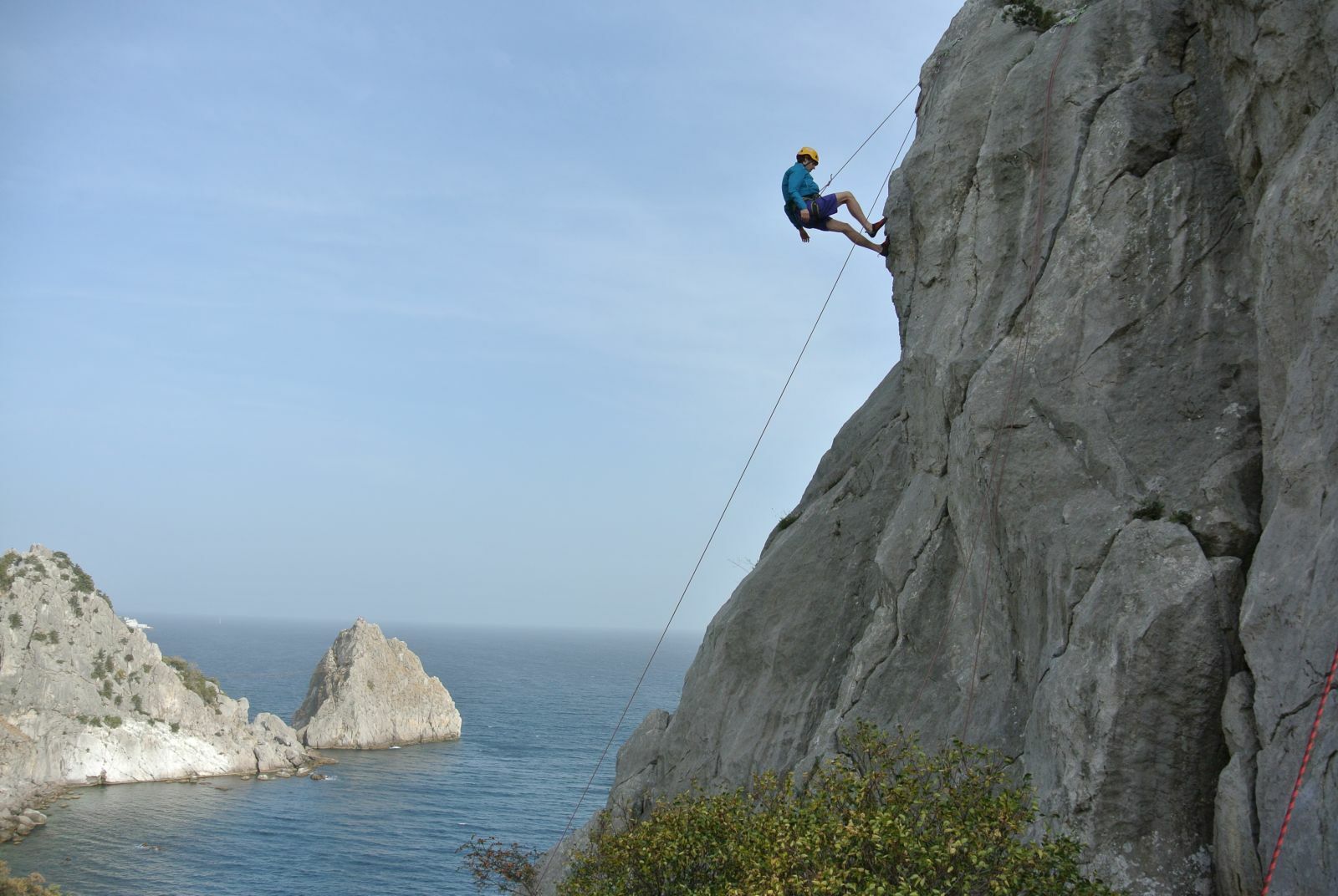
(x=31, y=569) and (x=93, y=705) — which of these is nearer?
(x=93, y=705)

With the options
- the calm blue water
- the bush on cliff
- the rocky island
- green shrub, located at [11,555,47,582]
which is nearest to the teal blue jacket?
the bush on cliff

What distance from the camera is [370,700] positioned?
11562cm

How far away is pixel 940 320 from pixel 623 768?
14.1 m

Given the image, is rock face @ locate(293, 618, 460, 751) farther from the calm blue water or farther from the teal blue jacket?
the teal blue jacket

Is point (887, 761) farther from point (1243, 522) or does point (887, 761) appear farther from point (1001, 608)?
point (1243, 522)

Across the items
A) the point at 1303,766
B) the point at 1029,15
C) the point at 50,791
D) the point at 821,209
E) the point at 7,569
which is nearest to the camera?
the point at 1303,766

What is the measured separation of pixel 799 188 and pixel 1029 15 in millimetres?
4765

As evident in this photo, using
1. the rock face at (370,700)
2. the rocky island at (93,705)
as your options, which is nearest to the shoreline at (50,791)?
the rocky island at (93,705)

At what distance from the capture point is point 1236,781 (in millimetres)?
9984

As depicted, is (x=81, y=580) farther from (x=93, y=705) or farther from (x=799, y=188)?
(x=799, y=188)

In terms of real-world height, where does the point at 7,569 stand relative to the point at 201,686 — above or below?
above

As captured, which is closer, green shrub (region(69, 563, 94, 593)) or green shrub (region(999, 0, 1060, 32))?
green shrub (region(999, 0, 1060, 32))

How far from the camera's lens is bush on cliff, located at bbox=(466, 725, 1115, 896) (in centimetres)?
982

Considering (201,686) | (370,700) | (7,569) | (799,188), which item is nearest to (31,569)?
(7,569)
